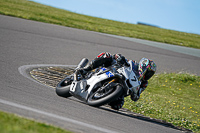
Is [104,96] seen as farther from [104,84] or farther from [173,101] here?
[173,101]

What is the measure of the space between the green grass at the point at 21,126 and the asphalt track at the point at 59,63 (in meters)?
0.40

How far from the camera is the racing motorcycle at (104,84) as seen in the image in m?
6.15

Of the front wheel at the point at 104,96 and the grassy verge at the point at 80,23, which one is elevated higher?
the grassy verge at the point at 80,23

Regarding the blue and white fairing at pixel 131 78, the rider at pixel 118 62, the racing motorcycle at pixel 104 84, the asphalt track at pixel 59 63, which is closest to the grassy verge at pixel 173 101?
the asphalt track at pixel 59 63

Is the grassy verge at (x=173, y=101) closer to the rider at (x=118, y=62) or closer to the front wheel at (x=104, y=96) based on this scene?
the rider at (x=118, y=62)

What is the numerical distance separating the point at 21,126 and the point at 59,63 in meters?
7.43

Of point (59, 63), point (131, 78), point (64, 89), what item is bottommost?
point (64, 89)

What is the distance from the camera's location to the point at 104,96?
19.9 feet

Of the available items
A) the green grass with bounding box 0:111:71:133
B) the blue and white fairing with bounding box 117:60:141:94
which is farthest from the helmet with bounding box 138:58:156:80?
the green grass with bounding box 0:111:71:133

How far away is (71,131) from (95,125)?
2.79 ft

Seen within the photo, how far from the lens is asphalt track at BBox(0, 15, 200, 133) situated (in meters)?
4.97

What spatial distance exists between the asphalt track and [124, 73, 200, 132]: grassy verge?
0.93 m

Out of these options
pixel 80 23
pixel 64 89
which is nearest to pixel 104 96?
pixel 64 89

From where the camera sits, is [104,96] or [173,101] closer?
[104,96]
